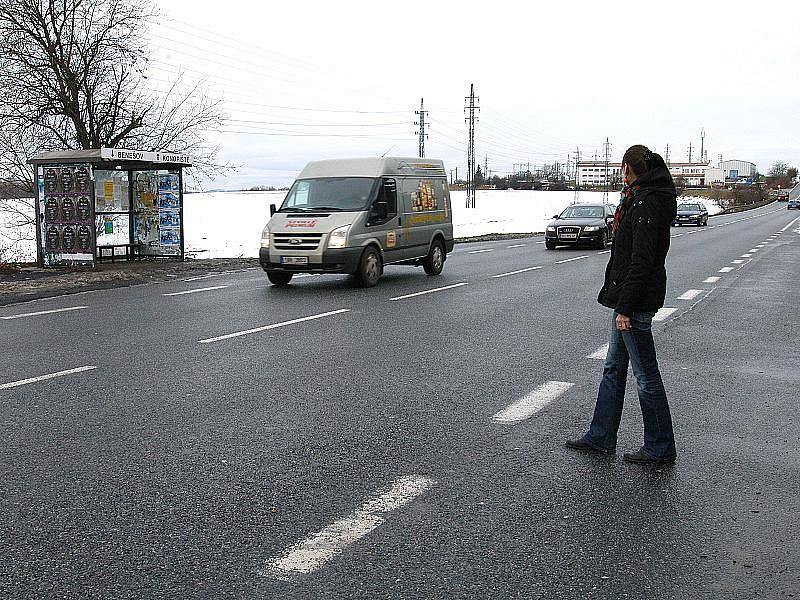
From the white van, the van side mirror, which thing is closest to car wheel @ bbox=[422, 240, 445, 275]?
the white van

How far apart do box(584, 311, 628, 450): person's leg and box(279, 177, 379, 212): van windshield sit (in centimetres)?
1098

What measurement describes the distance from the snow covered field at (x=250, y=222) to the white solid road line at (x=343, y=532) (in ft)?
65.8

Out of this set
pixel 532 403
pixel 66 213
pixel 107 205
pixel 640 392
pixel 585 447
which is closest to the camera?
pixel 640 392

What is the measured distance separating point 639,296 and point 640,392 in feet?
2.07

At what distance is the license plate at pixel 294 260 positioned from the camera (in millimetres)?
15812

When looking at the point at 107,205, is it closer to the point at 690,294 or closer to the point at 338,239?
the point at 338,239

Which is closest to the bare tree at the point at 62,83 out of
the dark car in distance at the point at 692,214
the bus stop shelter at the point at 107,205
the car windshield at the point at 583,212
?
the bus stop shelter at the point at 107,205

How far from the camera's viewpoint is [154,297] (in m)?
14.5

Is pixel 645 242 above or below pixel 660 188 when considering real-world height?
below

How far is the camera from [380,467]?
17.4 feet

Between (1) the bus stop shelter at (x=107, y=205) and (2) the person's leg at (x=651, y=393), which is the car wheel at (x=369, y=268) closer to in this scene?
(1) the bus stop shelter at (x=107, y=205)

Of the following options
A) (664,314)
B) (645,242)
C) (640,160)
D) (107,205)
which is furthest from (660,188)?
(107,205)

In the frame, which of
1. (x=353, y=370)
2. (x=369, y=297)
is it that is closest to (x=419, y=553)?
(x=353, y=370)

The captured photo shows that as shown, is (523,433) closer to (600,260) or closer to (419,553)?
(419,553)
